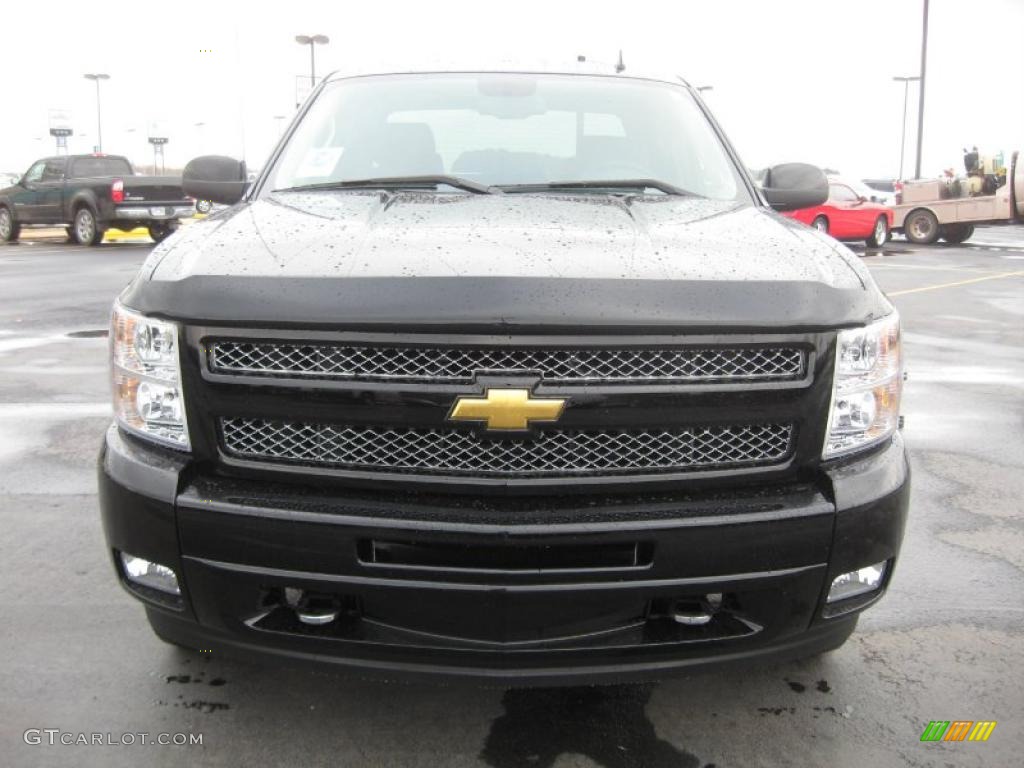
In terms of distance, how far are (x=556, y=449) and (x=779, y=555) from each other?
547 millimetres

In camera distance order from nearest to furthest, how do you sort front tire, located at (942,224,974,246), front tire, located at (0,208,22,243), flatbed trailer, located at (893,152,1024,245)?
front tire, located at (0,208,22,243), flatbed trailer, located at (893,152,1024,245), front tire, located at (942,224,974,246)

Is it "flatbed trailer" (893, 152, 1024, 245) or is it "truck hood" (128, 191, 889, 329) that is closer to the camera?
"truck hood" (128, 191, 889, 329)

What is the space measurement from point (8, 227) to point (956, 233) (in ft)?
80.3

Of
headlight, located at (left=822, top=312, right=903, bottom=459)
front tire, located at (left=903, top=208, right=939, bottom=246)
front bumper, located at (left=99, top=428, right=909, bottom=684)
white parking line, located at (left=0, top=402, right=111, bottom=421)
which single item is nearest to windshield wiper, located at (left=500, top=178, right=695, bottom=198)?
headlight, located at (left=822, top=312, right=903, bottom=459)

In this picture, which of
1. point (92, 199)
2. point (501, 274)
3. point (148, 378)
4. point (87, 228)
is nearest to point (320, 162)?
point (148, 378)

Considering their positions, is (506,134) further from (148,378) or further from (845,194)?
(845,194)

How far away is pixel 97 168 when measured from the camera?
857 inches

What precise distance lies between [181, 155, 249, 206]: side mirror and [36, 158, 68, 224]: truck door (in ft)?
65.4

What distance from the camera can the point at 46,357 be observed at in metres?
8.17

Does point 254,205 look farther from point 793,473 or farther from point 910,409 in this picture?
point 910,409

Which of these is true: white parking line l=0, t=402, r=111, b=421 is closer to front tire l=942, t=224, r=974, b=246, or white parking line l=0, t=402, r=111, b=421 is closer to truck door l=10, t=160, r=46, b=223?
truck door l=10, t=160, r=46, b=223

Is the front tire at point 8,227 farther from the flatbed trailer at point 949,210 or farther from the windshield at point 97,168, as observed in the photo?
the flatbed trailer at point 949,210

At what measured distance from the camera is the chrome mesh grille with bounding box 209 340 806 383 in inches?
84.1

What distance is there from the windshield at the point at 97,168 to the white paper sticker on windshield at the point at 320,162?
1985 centimetres
